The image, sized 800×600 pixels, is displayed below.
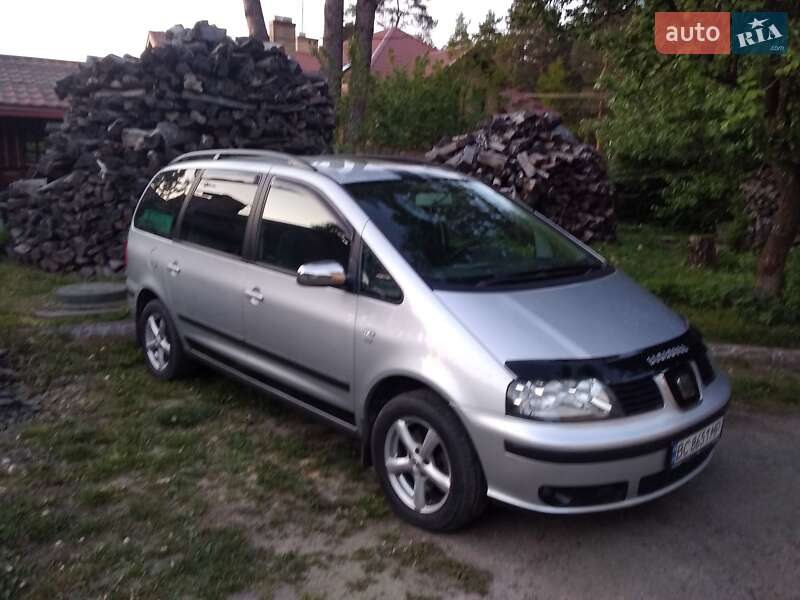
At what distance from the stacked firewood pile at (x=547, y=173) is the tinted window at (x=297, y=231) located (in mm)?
7457

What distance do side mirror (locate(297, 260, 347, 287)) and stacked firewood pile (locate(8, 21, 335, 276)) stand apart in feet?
24.2

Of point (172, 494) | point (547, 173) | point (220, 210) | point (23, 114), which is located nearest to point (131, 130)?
point (547, 173)

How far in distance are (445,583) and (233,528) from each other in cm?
113

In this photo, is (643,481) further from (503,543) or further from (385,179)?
(385,179)

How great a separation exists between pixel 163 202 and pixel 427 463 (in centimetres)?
346

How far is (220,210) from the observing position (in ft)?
17.6

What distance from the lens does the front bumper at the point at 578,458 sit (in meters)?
3.32

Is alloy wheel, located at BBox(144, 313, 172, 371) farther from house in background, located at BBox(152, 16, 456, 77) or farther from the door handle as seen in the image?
house in background, located at BBox(152, 16, 456, 77)

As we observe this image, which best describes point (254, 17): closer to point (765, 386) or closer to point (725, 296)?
point (725, 296)

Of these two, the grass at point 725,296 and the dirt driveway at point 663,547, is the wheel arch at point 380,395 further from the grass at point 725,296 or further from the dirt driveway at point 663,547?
the grass at point 725,296

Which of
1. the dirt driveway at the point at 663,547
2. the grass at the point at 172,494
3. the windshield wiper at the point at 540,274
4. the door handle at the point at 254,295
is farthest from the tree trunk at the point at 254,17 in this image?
the dirt driveway at the point at 663,547

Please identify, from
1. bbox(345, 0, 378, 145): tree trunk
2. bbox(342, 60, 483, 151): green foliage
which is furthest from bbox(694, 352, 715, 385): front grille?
bbox(342, 60, 483, 151): green foliage

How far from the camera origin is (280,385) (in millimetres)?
4719

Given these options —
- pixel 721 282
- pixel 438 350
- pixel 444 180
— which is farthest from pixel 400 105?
pixel 438 350
